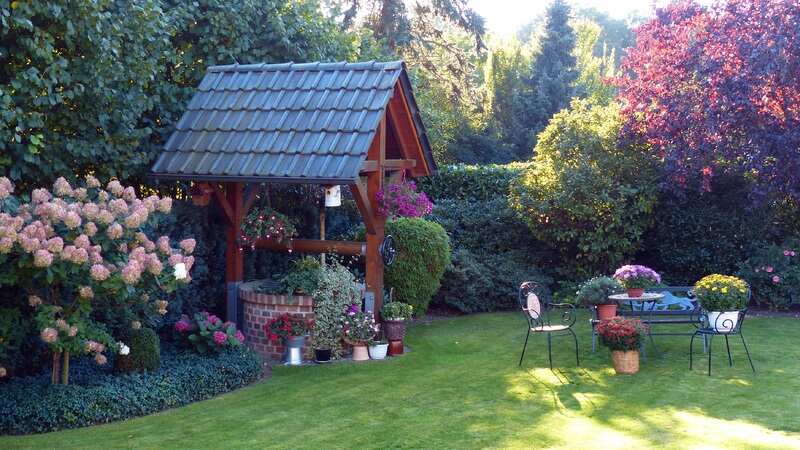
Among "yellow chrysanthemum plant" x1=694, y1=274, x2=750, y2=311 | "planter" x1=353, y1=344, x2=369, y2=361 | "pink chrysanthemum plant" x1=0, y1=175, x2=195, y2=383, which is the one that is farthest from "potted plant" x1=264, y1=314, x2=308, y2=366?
"yellow chrysanthemum plant" x1=694, y1=274, x2=750, y2=311

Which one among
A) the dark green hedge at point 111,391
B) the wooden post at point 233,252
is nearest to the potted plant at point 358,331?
the dark green hedge at point 111,391

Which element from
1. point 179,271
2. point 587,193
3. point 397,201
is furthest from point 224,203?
point 587,193

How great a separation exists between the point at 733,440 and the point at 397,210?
473cm

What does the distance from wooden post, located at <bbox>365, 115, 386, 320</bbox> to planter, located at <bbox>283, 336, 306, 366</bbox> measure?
108cm

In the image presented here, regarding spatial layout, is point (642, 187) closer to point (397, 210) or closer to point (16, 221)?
point (397, 210)

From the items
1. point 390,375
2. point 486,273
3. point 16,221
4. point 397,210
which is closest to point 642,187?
point 486,273

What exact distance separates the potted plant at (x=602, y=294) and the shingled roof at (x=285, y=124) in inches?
106

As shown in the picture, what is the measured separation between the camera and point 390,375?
9.57 meters

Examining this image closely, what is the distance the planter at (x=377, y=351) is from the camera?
34.4ft

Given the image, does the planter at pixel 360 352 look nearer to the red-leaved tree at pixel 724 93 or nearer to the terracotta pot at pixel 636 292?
the terracotta pot at pixel 636 292

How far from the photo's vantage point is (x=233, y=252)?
433 inches

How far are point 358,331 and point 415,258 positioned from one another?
2.48m

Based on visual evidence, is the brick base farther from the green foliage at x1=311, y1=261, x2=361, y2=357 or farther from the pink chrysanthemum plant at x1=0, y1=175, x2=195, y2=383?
the pink chrysanthemum plant at x1=0, y1=175, x2=195, y2=383

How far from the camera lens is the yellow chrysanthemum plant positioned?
950cm
